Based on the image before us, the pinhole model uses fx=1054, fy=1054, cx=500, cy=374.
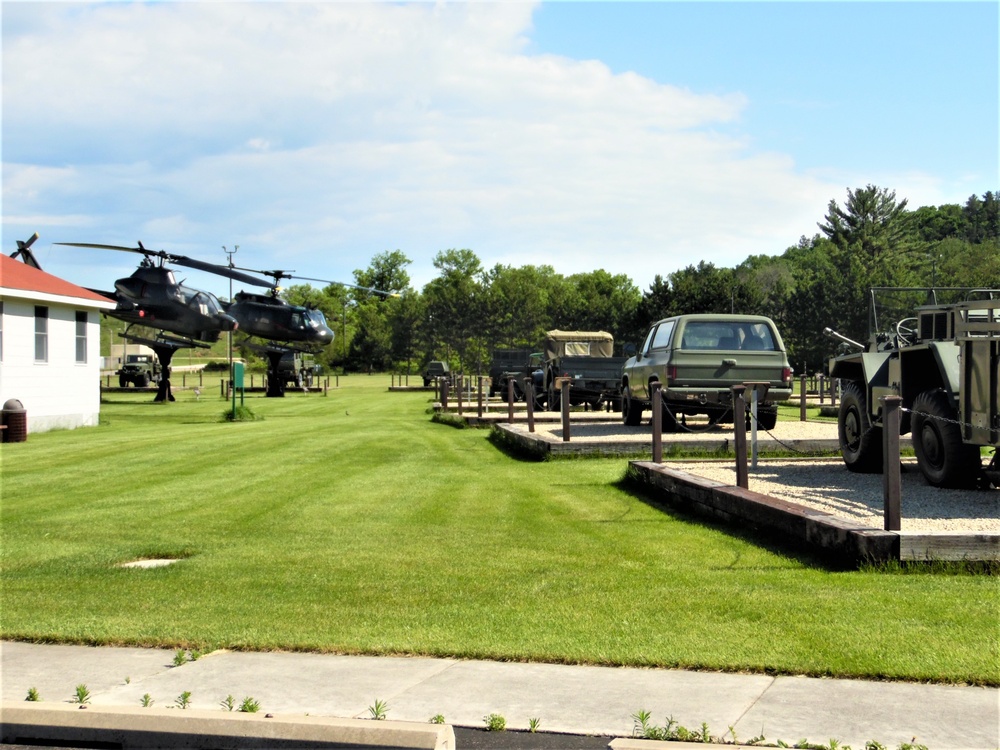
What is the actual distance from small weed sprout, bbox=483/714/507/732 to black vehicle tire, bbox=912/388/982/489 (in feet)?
22.1

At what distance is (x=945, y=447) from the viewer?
33.9 feet

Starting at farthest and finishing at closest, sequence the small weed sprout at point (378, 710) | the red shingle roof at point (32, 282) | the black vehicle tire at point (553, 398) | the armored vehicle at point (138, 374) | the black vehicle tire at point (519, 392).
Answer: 1. the armored vehicle at point (138, 374)
2. the black vehicle tire at point (519, 392)
3. the black vehicle tire at point (553, 398)
4. the red shingle roof at point (32, 282)
5. the small weed sprout at point (378, 710)

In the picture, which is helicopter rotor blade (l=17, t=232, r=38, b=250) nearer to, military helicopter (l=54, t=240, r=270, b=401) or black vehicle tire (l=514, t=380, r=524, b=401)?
military helicopter (l=54, t=240, r=270, b=401)

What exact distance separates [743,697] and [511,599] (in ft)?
7.42

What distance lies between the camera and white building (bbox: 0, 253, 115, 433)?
27547 millimetres

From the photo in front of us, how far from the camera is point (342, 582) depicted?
7.62 meters

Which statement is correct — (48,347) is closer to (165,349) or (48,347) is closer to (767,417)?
(767,417)

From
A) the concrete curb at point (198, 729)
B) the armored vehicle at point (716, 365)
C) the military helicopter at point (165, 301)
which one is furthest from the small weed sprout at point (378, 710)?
the military helicopter at point (165, 301)

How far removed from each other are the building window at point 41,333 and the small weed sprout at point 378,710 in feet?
89.2

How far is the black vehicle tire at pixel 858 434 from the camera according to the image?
12.5 m

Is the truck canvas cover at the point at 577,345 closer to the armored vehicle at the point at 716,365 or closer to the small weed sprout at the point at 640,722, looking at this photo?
the armored vehicle at the point at 716,365

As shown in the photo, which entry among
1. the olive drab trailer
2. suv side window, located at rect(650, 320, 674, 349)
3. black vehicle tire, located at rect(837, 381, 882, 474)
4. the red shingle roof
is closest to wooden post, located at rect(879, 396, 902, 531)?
the olive drab trailer

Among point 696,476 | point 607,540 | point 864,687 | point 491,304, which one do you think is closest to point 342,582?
point 607,540

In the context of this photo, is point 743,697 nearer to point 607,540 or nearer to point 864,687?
point 864,687
